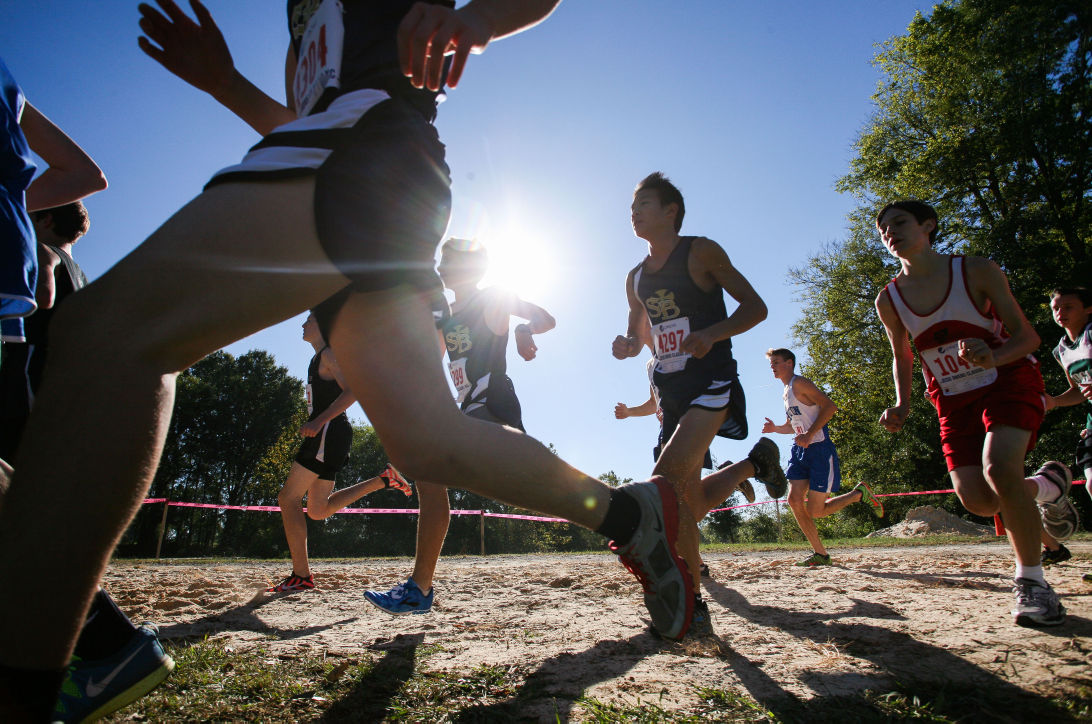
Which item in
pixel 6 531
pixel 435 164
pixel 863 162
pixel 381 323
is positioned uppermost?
pixel 863 162

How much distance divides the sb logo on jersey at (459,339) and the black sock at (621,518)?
7.62 ft

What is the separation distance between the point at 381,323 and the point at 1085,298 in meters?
5.85

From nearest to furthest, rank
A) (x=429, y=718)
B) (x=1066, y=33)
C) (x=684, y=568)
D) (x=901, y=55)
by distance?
(x=429, y=718) < (x=684, y=568) < (x=1066, y=33) < (x=901, y=55)

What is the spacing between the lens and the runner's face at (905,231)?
323cm

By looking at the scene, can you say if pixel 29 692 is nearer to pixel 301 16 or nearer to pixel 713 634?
pixel 301 16

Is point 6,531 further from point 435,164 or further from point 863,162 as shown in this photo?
point 863,162

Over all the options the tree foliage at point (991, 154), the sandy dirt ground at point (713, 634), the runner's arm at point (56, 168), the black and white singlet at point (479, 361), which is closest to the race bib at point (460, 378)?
the black and white singlet at point (479, 361)

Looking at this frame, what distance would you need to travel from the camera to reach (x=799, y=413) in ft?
21.4

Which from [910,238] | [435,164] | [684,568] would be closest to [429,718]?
[684,568]

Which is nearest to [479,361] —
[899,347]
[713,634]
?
[713,634]

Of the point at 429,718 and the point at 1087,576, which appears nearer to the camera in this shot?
the point at 429,718

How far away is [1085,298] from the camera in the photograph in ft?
15.0

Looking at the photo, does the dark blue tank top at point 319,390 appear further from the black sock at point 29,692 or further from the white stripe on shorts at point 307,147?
the black sock at point 29,692

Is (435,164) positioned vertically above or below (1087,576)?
above
